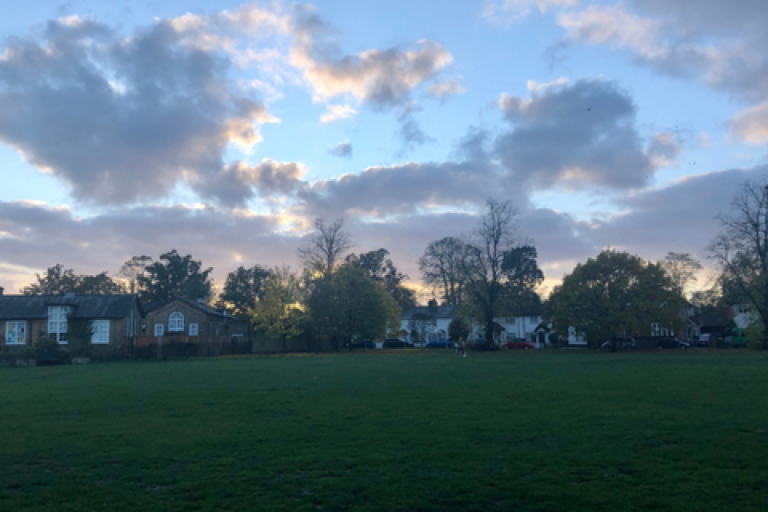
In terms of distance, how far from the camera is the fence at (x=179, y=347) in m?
53.3

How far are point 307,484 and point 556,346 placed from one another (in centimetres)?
6992

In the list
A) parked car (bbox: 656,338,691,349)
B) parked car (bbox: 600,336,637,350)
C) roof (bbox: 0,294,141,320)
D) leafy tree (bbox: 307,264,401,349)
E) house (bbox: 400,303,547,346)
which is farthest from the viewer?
house (bbox: 400,303,547,346)

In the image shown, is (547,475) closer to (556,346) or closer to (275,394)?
(275,394)

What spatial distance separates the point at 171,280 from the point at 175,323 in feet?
134

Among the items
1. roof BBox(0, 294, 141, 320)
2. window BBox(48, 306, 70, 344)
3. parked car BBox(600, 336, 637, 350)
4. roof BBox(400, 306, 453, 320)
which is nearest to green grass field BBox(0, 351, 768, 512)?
roof BBox(0, 294, 141, 320)

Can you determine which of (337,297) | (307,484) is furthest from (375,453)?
(337,297)

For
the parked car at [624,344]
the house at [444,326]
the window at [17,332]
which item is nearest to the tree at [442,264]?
the house at [444,326]

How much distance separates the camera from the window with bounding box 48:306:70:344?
188ft

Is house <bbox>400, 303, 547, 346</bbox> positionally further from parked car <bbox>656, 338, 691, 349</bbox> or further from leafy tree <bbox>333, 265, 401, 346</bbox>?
parked car <bbox>656, 338, 691, 349</bbox>

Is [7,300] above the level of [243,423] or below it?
above

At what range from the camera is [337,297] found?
65812mm

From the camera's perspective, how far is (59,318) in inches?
2255

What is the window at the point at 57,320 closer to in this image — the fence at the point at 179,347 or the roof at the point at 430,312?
the fence at the point at 179,347

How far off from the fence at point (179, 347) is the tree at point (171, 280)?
41229mm
